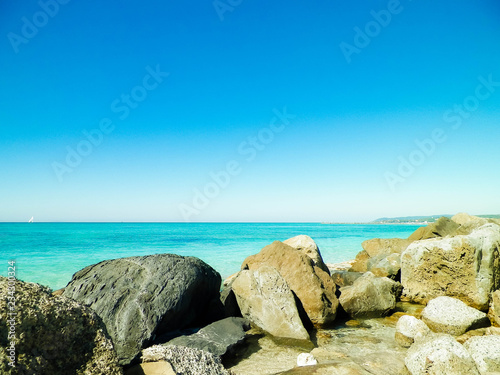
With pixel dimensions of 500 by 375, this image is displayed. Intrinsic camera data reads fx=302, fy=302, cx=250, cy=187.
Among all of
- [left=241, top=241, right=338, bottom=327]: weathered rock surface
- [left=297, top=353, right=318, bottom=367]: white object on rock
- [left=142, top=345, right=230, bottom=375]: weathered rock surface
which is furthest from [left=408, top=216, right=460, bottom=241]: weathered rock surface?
[left=142, top=345, right=230, bottom=375]: weathered rock surface

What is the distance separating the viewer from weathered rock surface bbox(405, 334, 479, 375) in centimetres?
376

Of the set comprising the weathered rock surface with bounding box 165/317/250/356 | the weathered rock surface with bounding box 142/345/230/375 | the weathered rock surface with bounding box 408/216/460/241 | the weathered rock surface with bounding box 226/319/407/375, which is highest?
the weathered rock surface with bounding box 408/216/460/241

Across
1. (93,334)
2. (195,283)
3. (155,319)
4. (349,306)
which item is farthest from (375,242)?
(93,334)

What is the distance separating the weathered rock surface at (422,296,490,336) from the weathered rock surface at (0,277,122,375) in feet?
18.7

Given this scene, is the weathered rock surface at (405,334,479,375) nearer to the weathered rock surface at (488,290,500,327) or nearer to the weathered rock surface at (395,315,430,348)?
the weathered rock surface at (395,315,430,348)

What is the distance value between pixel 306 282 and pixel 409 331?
2194 mm

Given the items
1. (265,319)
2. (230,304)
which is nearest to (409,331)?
(265,319)

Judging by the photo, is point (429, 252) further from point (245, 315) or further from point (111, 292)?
point (111, 292)

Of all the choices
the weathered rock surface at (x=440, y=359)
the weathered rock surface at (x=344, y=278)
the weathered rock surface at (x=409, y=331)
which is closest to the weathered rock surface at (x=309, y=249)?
the weathered rock surface at (x=344, y=278)

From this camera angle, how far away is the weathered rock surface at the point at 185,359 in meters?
3.44

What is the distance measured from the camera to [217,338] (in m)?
5.11

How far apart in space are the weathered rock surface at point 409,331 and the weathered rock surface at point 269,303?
5.50ft

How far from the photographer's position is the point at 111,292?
508 centimetres

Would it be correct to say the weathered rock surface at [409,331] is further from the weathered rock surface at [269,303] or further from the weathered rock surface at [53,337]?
the weathered rock surface at [53,337]
